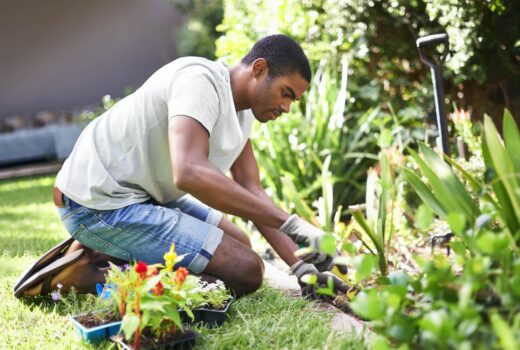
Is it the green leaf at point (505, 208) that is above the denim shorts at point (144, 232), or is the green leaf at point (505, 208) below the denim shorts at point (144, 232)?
above

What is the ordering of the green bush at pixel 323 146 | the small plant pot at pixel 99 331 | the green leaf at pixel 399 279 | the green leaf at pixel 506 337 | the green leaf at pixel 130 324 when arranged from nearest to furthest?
1. the green leaf at pixel 506 337
2. the green leaf at pixel 399 279
3. the green leaf at pixel 130 324
4. the small plant pot at pixel 99 331
5. the green bush at pixel 323 146

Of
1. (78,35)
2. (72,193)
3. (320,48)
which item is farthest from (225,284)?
(78,35)

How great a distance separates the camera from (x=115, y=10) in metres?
10.3

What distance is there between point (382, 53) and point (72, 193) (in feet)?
9.28

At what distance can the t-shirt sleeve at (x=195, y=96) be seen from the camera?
2607 mm

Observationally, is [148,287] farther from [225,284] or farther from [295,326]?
[225,284]

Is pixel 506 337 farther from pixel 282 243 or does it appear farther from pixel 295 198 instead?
pixel 295 198

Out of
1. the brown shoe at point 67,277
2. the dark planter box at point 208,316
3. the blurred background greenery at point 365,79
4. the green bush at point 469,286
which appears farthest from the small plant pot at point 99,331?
the blurred background greenery at point 365,79

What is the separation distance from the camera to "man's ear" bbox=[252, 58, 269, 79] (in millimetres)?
2859

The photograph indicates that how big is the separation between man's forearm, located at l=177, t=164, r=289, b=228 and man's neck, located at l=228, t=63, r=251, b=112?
1.71ft

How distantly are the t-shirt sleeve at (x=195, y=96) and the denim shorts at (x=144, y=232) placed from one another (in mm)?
448

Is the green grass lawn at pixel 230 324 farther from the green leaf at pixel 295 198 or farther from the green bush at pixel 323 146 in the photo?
the green bush at pixel 323 146

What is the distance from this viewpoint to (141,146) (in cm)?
289

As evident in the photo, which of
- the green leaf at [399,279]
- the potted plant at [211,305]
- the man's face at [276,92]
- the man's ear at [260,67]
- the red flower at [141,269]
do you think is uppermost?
the man's ear at [260,67]
